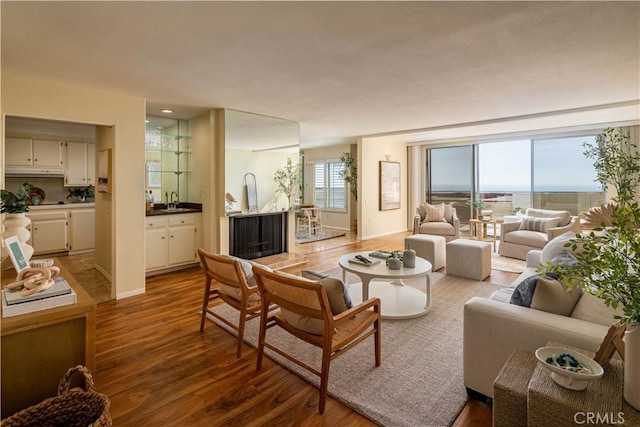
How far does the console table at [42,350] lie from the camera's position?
4.55 feet

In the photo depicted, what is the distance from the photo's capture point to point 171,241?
492 cm

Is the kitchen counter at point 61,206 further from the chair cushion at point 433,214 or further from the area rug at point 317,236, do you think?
the chair cushion at point 433,214

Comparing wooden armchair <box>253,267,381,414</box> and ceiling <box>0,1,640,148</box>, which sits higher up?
ceiling <box>0,1,640,148</box>

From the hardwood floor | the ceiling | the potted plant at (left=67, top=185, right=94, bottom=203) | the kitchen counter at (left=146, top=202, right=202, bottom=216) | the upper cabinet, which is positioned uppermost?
the ceiling

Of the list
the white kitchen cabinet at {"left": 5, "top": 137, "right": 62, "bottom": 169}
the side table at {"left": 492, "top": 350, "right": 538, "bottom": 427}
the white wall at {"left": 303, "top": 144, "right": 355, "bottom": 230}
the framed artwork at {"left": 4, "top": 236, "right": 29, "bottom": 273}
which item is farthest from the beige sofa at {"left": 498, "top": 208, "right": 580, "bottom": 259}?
the white kitchen cabinet at {"left": 5, "top": 137, "right": 62, "bottom": 169}

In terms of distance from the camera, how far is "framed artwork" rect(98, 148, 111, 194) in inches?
157

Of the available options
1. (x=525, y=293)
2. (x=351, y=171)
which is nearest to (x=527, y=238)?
(x=525, y=293)

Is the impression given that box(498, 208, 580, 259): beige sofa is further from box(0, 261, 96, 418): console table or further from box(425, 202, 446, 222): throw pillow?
box(0, 261, 96, 418): console table

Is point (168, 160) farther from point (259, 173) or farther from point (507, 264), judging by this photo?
point (507, 264)

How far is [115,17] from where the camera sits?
81.8 inches

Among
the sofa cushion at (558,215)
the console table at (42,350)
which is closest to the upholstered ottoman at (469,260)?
the sofa cushion at (558,215)

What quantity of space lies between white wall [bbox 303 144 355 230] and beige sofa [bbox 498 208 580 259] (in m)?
4.19

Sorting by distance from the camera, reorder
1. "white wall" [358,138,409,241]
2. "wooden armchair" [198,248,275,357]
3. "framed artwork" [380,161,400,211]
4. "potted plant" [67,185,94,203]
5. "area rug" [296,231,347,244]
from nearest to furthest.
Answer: "wooden armchair" [198,248,275,357] < "potted plant" [67,185,94,203] < "area rug" [296,231,347,244] < "white wall" [358,138,409,241] < "framed artwork" [380,161,400,211]

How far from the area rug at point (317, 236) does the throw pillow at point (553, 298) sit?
5.77m
